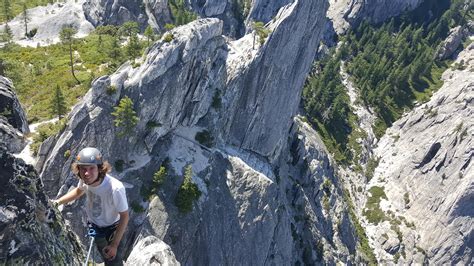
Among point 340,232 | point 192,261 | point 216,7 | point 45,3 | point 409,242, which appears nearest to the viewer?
point 192,261

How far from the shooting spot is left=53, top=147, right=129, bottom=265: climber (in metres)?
11.5

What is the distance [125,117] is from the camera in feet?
155

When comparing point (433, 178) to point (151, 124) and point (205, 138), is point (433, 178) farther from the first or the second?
point (151, 124)

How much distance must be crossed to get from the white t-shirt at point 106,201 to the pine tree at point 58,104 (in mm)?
43125

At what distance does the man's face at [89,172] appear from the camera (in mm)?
11484

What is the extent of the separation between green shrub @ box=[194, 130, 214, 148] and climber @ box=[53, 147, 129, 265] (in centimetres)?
4538

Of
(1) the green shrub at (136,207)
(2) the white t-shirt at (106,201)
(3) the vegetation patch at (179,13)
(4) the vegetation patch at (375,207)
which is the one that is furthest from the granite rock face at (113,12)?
(2) the white t-shirt at (106,201)

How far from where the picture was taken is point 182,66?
180 feet

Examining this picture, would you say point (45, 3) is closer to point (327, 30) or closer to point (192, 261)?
point (192, 261)

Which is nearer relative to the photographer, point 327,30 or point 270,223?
point 270,223

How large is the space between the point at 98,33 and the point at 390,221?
93698mm

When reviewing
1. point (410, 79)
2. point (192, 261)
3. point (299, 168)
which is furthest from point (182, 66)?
point (410, 79)

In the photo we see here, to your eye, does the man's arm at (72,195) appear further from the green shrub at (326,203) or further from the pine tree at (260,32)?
the green shrub at (326,203)

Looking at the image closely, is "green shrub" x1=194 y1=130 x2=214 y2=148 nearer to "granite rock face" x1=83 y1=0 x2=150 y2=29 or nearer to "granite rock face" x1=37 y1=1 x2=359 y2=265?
"granite rock face" x1=37 y1=1 x2=359 y2=265
